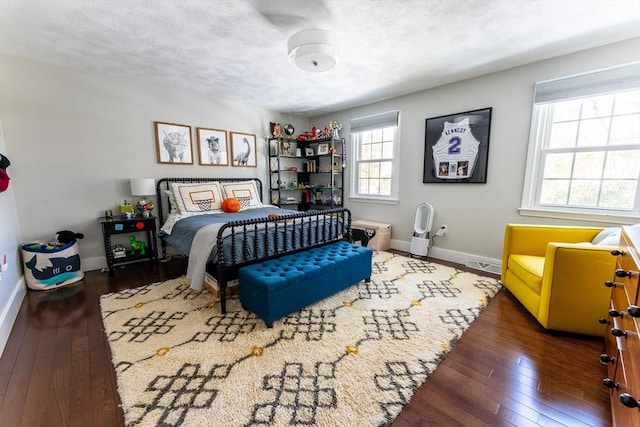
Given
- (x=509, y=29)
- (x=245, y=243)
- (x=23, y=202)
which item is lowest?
(x=245, y=243)

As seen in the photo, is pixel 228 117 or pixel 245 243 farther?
pixel 228 117

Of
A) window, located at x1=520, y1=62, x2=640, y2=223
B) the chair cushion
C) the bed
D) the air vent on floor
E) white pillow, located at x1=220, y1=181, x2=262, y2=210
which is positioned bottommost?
the air vent on floor

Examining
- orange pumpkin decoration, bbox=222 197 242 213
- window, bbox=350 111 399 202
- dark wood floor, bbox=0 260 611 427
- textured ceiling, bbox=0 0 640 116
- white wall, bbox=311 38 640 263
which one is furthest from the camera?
window, bbox=350 111 399 202

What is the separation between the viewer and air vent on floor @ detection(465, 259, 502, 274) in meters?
3.12

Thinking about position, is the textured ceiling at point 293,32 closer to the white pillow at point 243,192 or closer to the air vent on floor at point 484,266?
the white pillow at point 243,192

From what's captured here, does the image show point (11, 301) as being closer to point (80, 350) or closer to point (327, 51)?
point (80, 350)

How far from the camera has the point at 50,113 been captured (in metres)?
2.87

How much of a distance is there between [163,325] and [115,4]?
2322 mm

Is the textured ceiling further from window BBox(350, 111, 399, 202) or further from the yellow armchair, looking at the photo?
the yellow armchair

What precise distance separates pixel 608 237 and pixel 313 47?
107 inches

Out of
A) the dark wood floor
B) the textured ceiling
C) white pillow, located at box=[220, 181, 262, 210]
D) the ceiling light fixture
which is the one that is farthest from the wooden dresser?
white pillow, located at box=[220, 181, 262, 210]

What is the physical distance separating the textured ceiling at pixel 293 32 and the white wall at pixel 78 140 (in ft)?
0.79

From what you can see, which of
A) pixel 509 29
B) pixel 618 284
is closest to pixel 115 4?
pixel 509 29

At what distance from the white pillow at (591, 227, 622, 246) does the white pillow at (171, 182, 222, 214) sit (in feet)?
12.8
